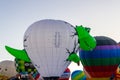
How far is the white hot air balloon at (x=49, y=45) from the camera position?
25.5 meters

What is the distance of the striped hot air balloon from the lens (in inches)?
1271

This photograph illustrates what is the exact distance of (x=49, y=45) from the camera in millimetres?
25578

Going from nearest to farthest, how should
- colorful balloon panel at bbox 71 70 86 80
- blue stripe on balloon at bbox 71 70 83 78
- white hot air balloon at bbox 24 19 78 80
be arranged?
white hot air balloon at bbox 24 19 78 80 < colorful balloon panel at bbox 71 70 86 80 < blue stripe on balloon at bbox 71 70 83 78

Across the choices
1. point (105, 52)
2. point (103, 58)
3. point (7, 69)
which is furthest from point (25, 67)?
point (105, 52)

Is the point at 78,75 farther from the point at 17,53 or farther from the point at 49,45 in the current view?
the point at 17,53

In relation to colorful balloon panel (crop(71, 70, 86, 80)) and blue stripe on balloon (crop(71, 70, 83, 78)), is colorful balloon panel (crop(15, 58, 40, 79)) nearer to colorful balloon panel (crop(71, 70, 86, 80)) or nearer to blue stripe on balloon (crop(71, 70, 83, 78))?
colorful balloon panel (crop(71, 70, 86, 80))

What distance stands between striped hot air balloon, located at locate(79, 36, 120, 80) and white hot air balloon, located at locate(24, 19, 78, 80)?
707cm

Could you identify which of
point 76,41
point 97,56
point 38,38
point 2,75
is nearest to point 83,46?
point 76,41

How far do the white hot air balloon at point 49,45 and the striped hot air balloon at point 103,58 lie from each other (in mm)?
7070

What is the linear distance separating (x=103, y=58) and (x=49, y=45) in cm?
811

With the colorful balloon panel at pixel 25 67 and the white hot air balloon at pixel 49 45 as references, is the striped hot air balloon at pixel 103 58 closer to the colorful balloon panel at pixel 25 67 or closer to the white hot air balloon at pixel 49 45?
the colorful balloon panel at pixel 25 67

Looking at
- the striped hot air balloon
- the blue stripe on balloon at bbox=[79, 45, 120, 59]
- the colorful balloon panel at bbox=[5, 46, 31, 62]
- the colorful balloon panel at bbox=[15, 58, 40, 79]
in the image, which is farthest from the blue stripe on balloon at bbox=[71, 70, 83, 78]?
the colorful balloon panel at bbox=[5, 46, 31, 62]

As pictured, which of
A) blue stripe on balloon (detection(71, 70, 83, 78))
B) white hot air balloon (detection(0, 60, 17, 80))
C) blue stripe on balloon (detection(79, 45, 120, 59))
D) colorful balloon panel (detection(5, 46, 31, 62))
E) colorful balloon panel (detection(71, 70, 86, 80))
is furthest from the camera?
blue stripe on balloon (detection(71, 70, 83, 78))

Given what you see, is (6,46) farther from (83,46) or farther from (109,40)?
(109,40)
